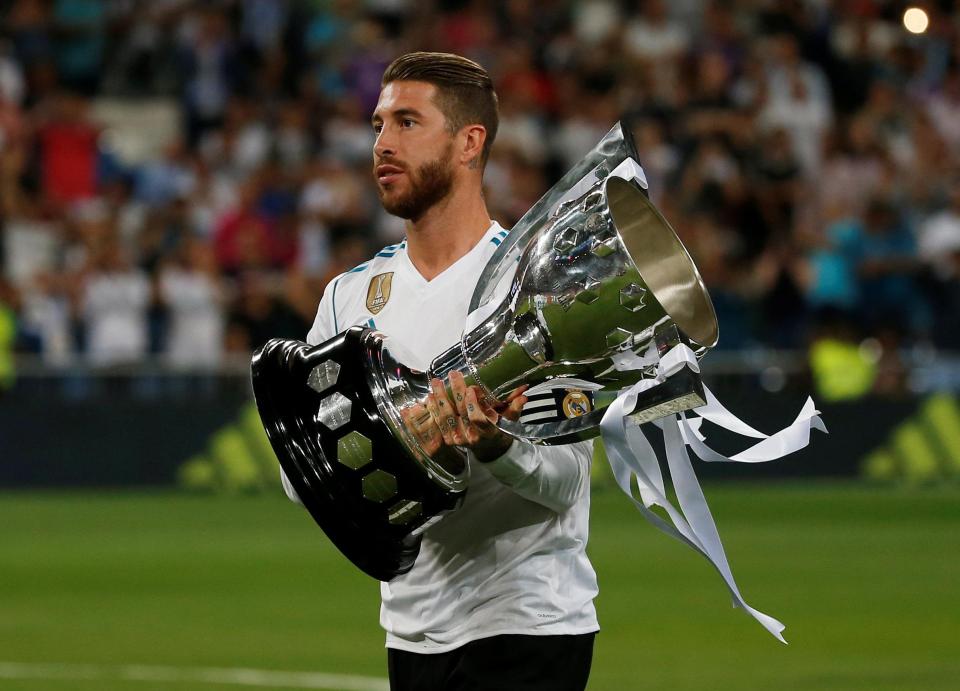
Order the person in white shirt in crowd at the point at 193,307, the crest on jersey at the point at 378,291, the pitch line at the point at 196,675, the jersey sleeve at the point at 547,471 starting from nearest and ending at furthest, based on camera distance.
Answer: the jersey sleeve at the point at 547,471 < the crest on jersey at the point at 378,291 < the pitch line at the point at 196,675 < the person in white shirt in crowd at the point at 193,307

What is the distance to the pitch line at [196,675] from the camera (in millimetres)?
7672

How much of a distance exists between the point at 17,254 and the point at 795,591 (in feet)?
31.0

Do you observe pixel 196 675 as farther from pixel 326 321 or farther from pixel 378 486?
pixel 378 486

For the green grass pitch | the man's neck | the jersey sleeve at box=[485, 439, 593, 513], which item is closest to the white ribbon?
the jersey sleeve at box=[485, 439, 593, 513]

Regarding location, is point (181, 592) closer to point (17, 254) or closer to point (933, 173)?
point (17, 254)

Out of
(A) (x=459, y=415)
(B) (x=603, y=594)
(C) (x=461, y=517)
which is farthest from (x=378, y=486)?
(B) (x=603, y=594)

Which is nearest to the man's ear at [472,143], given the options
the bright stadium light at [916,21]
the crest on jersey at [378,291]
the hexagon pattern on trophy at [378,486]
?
the crest on jersey at [378,291]

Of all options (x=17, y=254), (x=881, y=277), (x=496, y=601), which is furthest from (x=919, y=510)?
(x=496, y=601)

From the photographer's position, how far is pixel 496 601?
3.98m

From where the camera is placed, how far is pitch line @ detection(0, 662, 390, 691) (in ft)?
25.2

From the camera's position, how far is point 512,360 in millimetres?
3402

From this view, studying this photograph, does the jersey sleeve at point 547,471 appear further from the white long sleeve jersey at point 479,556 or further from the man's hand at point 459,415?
the man's hand at point 459,415

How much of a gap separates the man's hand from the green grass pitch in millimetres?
4325

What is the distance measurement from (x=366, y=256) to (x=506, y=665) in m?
12.6
